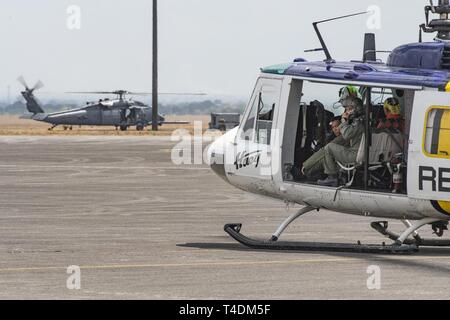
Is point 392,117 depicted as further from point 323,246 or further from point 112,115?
point 112,115

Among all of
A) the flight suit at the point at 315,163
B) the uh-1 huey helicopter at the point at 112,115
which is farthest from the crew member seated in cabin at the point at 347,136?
the uh-1 huey helicopter at the point at 112,115

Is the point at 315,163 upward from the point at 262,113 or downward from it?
downward

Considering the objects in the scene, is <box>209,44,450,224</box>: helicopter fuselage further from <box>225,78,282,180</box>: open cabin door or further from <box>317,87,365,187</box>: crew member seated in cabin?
<box>317,87,365,187</box>: crew member seated in cabin

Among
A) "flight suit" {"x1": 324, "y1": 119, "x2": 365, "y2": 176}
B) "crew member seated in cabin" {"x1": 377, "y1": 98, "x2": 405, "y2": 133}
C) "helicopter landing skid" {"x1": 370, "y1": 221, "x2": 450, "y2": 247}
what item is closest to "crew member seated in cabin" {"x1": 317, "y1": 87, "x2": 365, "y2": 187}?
"flight suit" {"x1": 324, "y1": 119, "x2": 365, "y2": 176}

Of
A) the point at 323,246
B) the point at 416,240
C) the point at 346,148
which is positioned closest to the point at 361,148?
the point at 346,148

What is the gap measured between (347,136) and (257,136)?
145 cm

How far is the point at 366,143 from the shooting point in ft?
58.8

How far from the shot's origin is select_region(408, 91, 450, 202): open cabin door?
54.4ft

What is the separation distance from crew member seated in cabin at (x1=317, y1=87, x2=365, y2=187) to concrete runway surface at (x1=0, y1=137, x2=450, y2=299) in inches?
54.5

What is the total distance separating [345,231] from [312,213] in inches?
131

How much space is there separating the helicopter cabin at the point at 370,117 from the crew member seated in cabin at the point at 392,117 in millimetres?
13

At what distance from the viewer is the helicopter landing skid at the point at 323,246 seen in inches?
683

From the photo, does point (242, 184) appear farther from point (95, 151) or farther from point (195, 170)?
point (95, 151)

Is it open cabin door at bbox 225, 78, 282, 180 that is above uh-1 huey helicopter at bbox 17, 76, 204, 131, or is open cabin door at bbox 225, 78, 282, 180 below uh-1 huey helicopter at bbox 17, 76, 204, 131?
above
